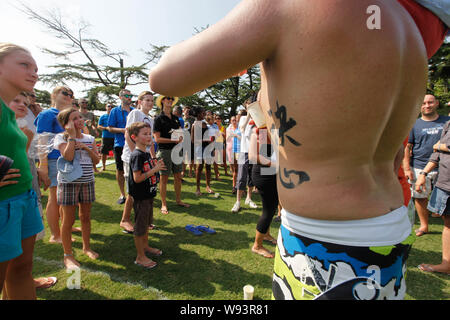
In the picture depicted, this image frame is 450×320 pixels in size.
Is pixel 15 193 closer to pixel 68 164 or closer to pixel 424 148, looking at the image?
pixel 68 164

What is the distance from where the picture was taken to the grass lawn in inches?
99.8

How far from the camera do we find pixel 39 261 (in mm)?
3018

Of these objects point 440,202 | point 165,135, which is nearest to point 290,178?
point 440,202

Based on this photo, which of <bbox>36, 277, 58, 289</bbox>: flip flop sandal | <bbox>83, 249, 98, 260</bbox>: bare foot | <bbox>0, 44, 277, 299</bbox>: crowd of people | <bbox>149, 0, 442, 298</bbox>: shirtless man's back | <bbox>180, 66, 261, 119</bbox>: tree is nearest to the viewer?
<bbox>149, 0, 442, 298</bbox>: shirtless man's back

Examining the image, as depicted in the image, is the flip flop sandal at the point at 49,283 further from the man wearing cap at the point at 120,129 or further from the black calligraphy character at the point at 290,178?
the black calligraphy character at the point at 290,178

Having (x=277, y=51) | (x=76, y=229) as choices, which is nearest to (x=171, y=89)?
(x=277, y=51)

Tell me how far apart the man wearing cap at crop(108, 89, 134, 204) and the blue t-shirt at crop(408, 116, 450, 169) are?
19.6 ft

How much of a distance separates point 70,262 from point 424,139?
614 centimetres

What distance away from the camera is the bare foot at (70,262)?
2.83m

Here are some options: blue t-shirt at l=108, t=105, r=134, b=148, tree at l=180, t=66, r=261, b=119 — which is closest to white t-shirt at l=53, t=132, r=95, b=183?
blue t-shirt at l=108, t=105, r=134, b=148

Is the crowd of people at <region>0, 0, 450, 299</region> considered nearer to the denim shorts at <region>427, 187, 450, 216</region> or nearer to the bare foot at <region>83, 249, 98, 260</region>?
the bare foot at <region>83, 249, 98, 260</region>

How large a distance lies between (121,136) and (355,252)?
203 inches

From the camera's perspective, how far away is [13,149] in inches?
63.9

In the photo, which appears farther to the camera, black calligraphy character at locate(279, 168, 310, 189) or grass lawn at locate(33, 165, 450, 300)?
grass lawn at locate(33, 165, 450, 300)
